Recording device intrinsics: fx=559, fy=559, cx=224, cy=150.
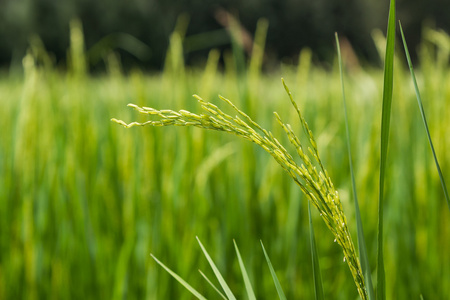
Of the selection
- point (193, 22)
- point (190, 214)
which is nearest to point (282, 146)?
point (190, 214)

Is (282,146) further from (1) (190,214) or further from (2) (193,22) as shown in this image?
(2) (193,22)

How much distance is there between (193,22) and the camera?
10016 millimetres

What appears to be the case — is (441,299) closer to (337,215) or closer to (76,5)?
(337,215)

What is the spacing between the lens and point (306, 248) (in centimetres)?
94

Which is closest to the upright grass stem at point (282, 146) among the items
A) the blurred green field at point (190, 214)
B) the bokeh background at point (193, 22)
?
the blurred green field at point (190, 214)

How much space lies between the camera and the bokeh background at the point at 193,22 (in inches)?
330

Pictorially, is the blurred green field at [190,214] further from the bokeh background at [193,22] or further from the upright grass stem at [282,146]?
the bokeh background at [193,22]

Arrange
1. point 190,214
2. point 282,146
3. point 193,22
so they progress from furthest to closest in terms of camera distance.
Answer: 1. point 193,22
2. point 190,214
3. point 282,146

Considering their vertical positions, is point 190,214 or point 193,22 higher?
point 193,22

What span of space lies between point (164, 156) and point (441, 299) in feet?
1.74

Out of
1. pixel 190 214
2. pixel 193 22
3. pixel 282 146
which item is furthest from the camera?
pixel 193 22

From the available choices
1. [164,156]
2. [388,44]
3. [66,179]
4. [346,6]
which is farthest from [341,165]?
[346,6]

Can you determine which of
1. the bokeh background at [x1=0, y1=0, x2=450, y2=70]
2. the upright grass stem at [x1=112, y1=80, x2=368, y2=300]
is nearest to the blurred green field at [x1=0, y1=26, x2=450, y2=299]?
the upright grass stem at [x1=112, y1=80, x2=368, y2=300]

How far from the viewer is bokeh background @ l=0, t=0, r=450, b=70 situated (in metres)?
8.38
